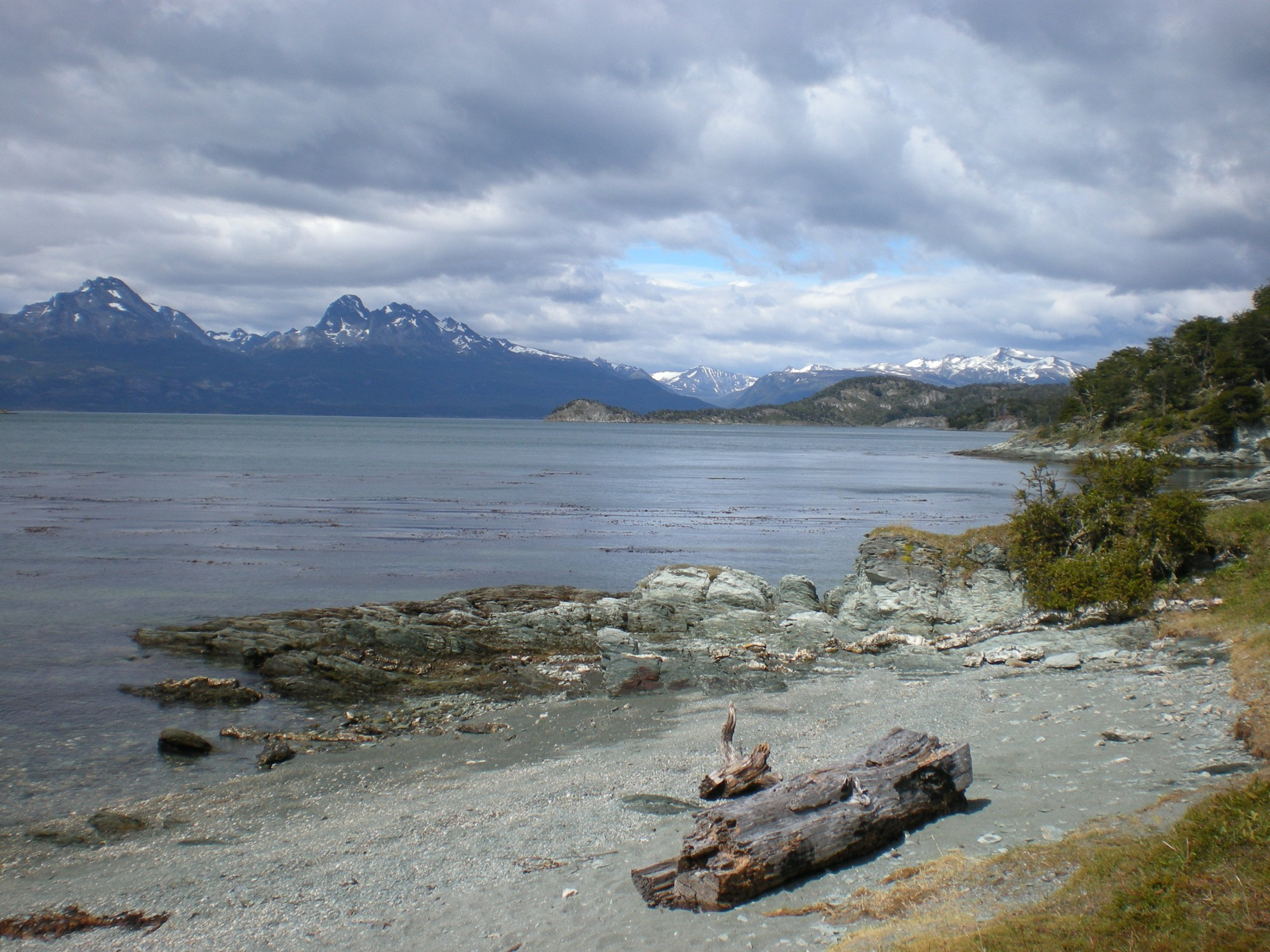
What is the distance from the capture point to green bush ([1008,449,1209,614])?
2245 centimetres

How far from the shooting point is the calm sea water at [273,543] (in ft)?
60.4

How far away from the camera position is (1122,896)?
654 cm

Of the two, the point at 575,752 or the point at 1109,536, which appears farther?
the point at 1109,536

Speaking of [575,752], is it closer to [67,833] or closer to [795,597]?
[67,833]

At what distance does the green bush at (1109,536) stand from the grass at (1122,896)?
14075mm


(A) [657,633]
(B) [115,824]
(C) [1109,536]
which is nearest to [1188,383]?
(C) [1109,536]

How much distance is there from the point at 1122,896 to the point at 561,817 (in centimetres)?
828

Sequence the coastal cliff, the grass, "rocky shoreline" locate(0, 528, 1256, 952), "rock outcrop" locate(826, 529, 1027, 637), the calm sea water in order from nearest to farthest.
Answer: the grass < "rocky shoreline" locate(0, 528, 1256, 952) < the calm sea water < the coastal cliff < "rock outcrop" locate(826, 529, 1027, 637)

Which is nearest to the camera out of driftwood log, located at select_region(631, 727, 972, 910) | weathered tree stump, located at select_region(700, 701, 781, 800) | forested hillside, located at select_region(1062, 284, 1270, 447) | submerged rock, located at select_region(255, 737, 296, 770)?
driftwood log, located at select_region(631, 727, 972, 910)

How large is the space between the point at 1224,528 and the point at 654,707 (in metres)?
19.0

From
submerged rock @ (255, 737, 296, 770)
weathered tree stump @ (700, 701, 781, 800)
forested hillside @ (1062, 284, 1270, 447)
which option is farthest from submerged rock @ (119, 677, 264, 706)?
forested hillside @ (1062, 284, 1270, 447)

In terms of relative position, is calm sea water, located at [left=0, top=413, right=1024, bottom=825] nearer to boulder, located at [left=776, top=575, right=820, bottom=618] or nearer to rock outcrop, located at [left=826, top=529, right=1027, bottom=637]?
boulder, located at [left=776, top=575, right=820, bottom=618]

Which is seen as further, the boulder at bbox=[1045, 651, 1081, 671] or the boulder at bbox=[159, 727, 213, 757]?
the boulder at bbox=[1045, 651, 1081, 671]

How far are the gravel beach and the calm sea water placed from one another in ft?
10.8
